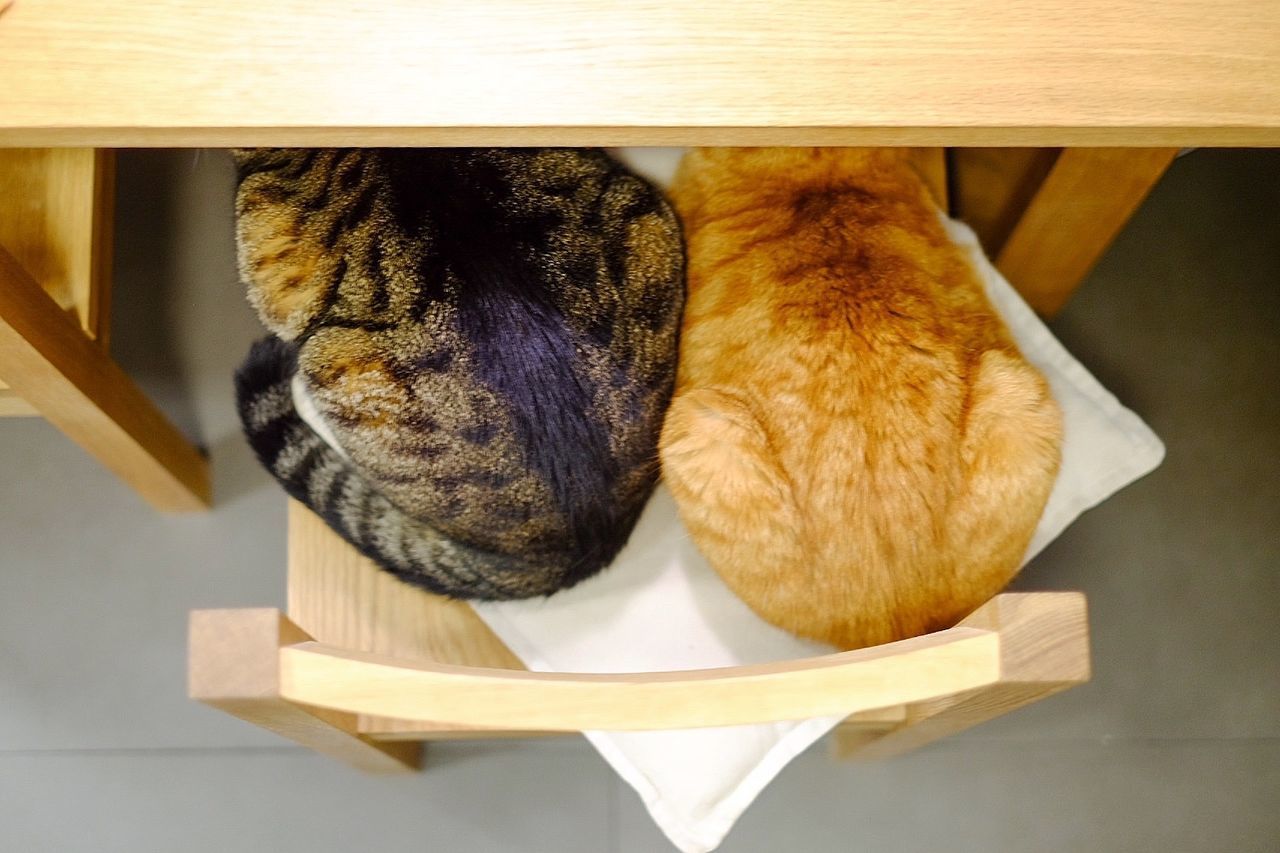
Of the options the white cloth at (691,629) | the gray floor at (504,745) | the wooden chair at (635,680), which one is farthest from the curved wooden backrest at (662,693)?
the gray floor at (504,745)

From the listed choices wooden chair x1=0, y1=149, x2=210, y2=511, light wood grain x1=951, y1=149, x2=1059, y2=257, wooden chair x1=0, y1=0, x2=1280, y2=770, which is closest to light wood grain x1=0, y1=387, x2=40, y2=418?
wooden chair x1=0, y1=149, x2=210, y2=511

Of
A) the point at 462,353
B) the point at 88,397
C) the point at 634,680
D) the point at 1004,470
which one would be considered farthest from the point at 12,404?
the point at 1004,470

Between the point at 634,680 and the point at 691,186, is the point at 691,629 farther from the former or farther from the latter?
the point at 691,186

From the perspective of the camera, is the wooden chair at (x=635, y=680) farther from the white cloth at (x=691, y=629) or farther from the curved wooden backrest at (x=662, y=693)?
the white cloth at (x=691, y=629)

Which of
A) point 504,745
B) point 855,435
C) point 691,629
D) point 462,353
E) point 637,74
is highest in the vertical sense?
point 637,74

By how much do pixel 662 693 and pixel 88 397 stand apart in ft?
2.73

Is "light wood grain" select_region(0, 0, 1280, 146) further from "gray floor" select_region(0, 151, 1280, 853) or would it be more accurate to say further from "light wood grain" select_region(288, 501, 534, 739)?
"gray floor" select_region(0, 151, 1280, 853)

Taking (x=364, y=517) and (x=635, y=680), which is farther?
(x=364, y=517)

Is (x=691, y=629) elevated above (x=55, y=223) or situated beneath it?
situated beneath

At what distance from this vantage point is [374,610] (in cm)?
93

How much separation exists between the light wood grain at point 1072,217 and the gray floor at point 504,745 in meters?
0.24

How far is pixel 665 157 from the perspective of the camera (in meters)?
1.07

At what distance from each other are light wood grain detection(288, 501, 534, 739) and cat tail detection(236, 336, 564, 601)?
2cm

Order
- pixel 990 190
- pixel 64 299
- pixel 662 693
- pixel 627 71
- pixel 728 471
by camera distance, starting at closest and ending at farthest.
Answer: pixel 662 693 < pixel 627 71 < pixel 728 471 < pixel 64 299 < pixel 990 190
